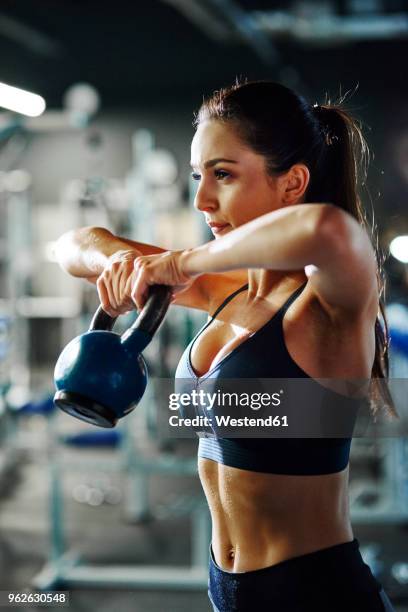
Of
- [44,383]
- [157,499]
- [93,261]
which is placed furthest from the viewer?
[44,383]

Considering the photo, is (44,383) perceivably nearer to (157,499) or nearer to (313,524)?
(157,499)

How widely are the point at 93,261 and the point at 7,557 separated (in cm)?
293

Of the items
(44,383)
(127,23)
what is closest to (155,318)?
(44,383)

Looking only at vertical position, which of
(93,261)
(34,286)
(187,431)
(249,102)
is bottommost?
(187,431)

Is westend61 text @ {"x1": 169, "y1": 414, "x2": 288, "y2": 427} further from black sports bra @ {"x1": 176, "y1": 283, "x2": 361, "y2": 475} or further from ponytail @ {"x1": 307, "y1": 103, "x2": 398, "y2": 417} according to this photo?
ponytail @ {"x1": 307, "y1": 103, "x2": 398, "y2": 417}

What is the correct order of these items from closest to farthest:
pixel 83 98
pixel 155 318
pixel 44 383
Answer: pixel 155 318 → pixel 83 98 → pixel 44 383

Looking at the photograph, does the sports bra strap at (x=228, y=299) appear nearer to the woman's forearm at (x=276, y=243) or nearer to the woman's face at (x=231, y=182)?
the woman's face at (x=231, y=182)

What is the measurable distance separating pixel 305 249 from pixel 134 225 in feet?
15.1

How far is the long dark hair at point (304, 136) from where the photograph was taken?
44.1 inches

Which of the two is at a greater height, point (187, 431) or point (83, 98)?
point (83, 98)

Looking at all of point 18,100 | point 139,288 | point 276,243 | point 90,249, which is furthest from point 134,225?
point 276,243

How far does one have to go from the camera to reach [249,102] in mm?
1145

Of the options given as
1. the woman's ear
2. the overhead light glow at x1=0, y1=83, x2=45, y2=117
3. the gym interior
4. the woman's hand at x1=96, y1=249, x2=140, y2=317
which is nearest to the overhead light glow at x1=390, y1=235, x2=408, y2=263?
the gym interior

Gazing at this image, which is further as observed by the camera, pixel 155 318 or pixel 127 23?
pixel 127 23
